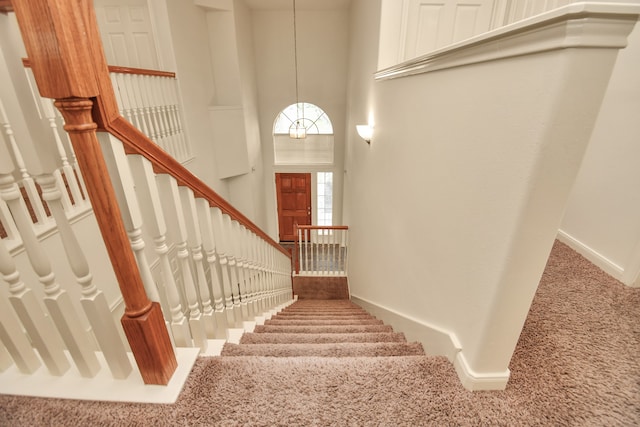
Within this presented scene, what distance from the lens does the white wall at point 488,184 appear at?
655 millimetres

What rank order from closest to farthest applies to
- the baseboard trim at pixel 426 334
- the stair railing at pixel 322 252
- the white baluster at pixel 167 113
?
1. the baseboard trim at pixel 426 334
2. the white baluster at pixel 167 113
3. the stair railing at pixel 322 252

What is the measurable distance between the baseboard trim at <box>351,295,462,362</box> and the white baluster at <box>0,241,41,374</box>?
1.44 metres

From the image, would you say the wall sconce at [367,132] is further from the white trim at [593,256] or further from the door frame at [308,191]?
the door frame at [308,191]

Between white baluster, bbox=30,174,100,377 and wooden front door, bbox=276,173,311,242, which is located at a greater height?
white baluster, bbox=30,174,100,377

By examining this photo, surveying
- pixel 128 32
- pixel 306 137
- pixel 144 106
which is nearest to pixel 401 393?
pixel 144 106

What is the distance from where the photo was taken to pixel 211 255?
135 centimetres

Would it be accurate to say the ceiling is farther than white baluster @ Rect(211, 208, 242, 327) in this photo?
Yes

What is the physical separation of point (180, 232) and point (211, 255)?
30cm

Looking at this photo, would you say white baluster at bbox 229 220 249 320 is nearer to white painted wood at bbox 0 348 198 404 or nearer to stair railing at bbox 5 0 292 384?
stair railing at bbox 5 0 292 384

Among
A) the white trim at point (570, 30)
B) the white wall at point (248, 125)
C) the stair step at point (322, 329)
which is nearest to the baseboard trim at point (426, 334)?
the stair step at point (322, 329)

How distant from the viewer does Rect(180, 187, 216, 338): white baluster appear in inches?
43.5

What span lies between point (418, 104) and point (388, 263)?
1173 millimetres

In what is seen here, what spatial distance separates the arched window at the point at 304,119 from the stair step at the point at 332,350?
17.8 feet

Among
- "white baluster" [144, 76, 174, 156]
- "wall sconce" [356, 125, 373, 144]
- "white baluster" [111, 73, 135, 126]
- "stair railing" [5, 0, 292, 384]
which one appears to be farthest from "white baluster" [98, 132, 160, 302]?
"white baluster" [144, 76, 174, 156]
